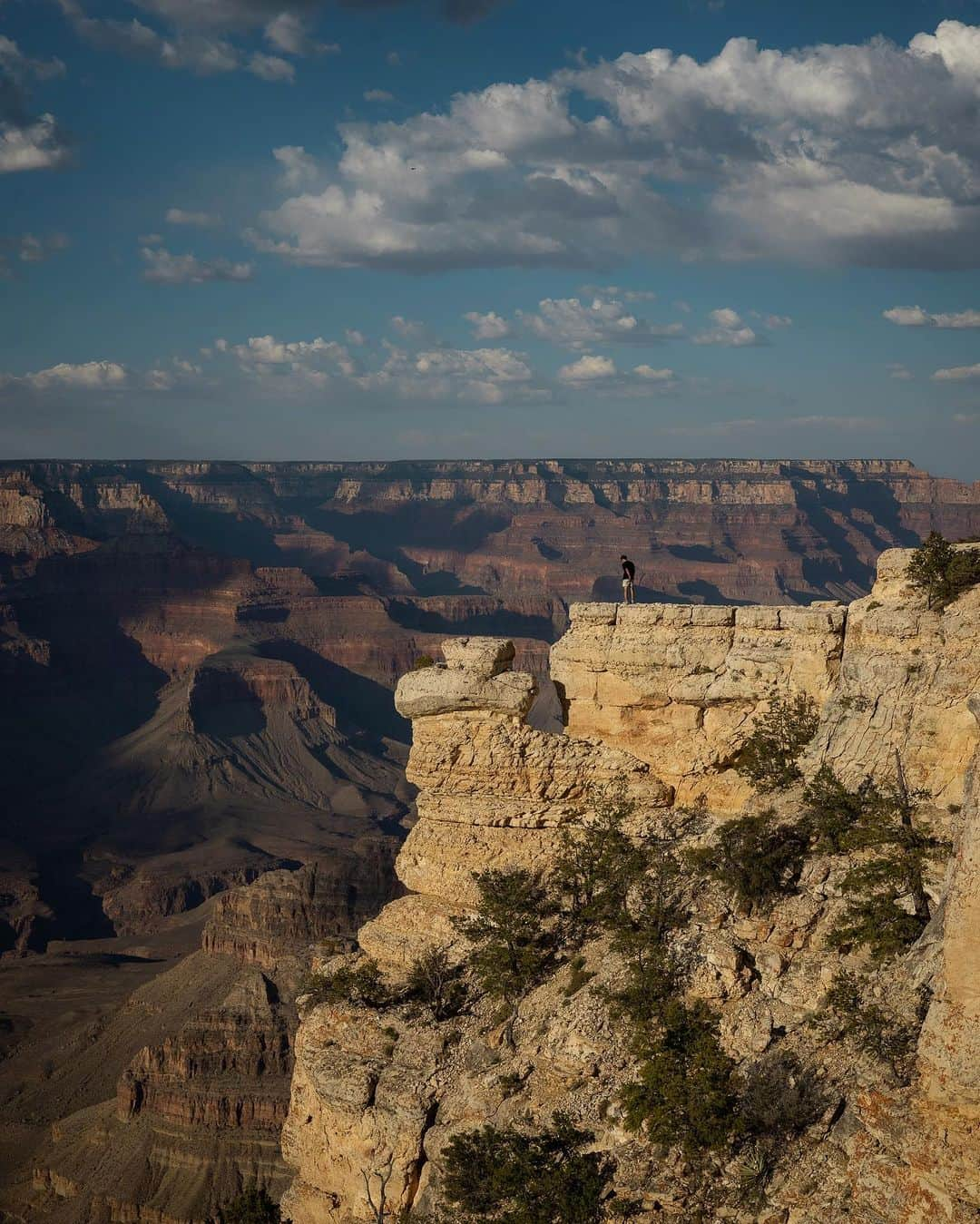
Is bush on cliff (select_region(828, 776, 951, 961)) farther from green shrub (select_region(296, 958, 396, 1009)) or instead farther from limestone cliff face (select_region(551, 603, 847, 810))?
green shrub (select_region(296, 958, 396, 1009))

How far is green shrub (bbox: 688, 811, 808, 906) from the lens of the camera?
2344cm

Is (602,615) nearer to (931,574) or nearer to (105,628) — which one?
(931,574)

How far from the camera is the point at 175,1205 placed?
48.9 metres

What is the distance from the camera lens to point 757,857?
23812 mm

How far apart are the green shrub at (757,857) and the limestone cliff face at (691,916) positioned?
553mm

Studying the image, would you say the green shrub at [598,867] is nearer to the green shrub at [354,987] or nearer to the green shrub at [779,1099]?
the green shrub at [354,987]

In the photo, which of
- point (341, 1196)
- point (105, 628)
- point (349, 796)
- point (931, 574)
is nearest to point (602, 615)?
point (931, 574)

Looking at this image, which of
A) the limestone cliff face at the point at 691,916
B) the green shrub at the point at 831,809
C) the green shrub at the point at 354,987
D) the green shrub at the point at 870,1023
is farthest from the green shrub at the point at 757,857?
the green shrub at the point at 354,987

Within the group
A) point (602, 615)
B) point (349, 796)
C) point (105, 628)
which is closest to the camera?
point (602, 615)

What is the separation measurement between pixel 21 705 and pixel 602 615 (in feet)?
476

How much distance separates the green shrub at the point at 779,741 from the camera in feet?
87.8

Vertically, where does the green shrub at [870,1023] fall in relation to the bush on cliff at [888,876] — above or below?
below

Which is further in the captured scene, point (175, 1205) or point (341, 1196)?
point (175, 1205)

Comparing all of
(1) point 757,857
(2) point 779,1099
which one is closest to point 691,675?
(1) point 757,857
